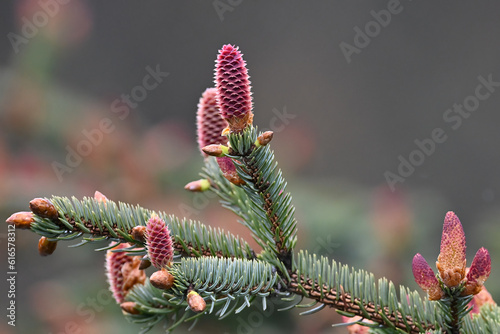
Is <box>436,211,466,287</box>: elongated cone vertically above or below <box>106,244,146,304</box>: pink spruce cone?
below

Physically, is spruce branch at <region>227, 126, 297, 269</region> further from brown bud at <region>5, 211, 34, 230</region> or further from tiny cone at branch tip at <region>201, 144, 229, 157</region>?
brown bud at <region>5, 211, 34, 230</region>

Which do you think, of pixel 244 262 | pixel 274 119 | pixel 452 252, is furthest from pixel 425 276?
pixel 274 119

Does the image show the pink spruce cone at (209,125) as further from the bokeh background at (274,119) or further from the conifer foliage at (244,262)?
the bokeh background at (274,119)

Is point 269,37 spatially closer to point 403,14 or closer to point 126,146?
point 403,14

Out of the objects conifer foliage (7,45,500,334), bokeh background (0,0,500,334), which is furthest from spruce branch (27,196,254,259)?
bokeh background (0,0,500,334)

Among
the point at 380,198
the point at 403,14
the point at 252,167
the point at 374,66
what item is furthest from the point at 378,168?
the point at 252,167

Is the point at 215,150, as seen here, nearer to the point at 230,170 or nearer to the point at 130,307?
the point at 230,170
